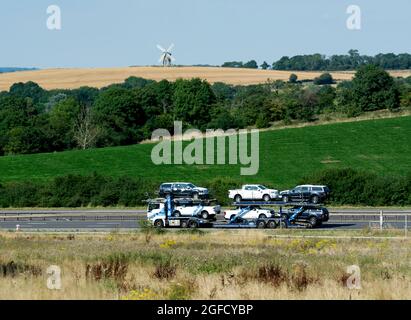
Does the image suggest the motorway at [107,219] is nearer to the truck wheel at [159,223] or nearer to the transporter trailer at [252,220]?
the transporter trailer at [252,220]

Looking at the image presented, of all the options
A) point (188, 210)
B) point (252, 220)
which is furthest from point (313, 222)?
point (188, 210)

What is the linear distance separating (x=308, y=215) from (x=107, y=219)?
1504cm

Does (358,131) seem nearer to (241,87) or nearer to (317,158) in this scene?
(317,158)

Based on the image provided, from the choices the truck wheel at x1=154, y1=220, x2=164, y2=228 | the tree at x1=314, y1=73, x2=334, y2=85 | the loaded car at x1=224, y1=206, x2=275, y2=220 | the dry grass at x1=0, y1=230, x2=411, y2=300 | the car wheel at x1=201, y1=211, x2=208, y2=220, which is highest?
the dry grass at x1=0, y1=230, x2=411, y2=300

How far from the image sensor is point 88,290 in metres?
19.1

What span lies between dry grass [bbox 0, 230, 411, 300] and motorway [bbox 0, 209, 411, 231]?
39.6 feet

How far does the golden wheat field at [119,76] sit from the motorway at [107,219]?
114 m

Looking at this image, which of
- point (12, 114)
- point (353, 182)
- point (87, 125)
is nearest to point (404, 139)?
point (353, 182)

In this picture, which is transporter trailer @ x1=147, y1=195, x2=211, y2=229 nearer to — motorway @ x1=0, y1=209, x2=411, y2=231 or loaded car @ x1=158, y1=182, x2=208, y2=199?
motorway @ x1=0, y1=209, x2=411, y2=231

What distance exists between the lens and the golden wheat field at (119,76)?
18250cm

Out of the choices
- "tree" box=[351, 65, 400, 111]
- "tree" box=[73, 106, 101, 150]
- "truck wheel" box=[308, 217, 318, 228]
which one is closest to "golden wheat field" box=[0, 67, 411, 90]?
"tree" box=[73, 106, 101, 150]

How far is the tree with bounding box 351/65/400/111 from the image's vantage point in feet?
373

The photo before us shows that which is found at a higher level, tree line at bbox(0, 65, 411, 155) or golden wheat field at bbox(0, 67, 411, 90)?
golden wheat field at bbox(0, 67, 411, 90)

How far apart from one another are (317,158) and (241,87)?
87.5 meters
